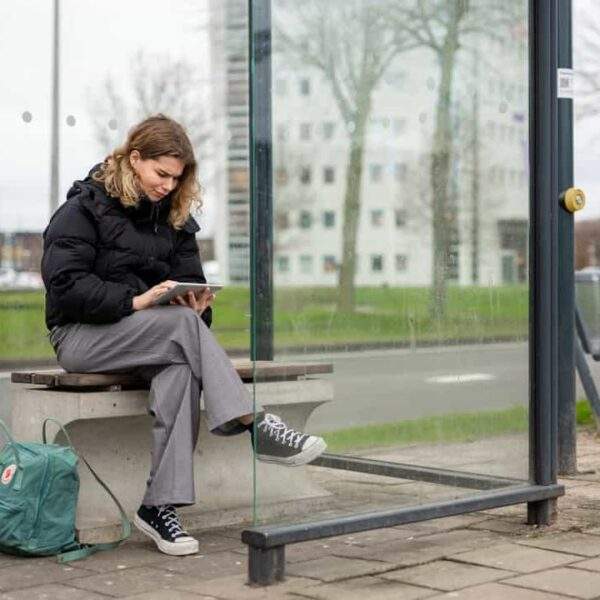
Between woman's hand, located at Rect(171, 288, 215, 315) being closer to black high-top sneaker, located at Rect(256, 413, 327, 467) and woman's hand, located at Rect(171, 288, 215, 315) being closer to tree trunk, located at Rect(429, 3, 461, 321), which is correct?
black high-top sneaker, located at Rect(256, 413, 327, 467)

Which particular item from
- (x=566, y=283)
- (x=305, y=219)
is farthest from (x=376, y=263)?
(x=566, y=283)

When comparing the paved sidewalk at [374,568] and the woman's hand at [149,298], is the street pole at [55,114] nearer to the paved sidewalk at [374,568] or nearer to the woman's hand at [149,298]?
the woman's hand at [149,298]

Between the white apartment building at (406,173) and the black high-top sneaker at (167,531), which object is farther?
the black high-top sneaker at (167,531)

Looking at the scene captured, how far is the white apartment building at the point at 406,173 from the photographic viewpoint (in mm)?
4328

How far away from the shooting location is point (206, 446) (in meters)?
5.19

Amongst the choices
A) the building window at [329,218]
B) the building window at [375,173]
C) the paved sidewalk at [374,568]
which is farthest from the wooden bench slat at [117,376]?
the building window at [375,173]

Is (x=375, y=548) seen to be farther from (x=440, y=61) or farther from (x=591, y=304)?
(x=591, y=304)

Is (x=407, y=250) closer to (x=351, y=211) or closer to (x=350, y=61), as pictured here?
(x=351, y=211)

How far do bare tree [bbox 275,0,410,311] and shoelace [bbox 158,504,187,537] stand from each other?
877 millimetres

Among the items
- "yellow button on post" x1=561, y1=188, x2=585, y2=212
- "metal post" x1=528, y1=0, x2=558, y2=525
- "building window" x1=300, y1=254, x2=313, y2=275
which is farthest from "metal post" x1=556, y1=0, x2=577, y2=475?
"building window" x1=300, y1=254, x2=313, y2=275

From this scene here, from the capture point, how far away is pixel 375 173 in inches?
190

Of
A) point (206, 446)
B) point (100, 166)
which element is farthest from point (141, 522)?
point (100, 166)

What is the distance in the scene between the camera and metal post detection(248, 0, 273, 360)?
154 inches

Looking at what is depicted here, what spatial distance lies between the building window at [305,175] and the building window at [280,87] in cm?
33
